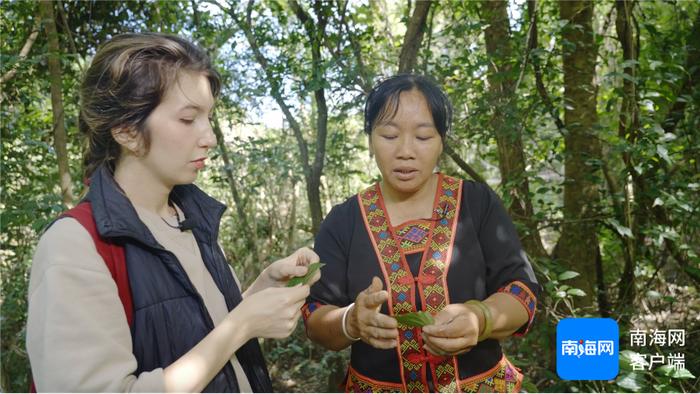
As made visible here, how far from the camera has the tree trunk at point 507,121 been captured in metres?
3.48

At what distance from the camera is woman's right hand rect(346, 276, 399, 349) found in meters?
1.61

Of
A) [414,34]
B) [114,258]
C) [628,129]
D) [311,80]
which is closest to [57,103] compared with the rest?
[311,80]

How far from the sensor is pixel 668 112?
149 inches

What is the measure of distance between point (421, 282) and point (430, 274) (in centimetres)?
4

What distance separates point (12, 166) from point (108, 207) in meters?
2.86

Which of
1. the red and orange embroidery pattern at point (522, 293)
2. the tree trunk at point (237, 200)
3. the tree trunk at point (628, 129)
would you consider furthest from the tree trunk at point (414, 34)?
the red and orange embroidery pattern at point (522, 293)

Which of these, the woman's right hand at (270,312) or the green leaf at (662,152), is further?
the green leaf at (662,152)

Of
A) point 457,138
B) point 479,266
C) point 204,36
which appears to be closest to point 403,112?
point 479,266

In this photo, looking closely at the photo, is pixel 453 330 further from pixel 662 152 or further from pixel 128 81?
pixel 662 152

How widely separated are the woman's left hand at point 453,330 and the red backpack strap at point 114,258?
2.62 feet

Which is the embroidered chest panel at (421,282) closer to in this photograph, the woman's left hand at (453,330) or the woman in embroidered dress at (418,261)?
the woman in embroidered dress at (418,261)

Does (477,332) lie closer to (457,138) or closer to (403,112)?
(403,112)

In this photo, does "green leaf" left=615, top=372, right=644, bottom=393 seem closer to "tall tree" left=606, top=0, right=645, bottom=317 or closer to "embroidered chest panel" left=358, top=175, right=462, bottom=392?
"tall tree" left=606, top=0, right=645, bottom=317

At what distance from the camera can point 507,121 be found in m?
3.49
